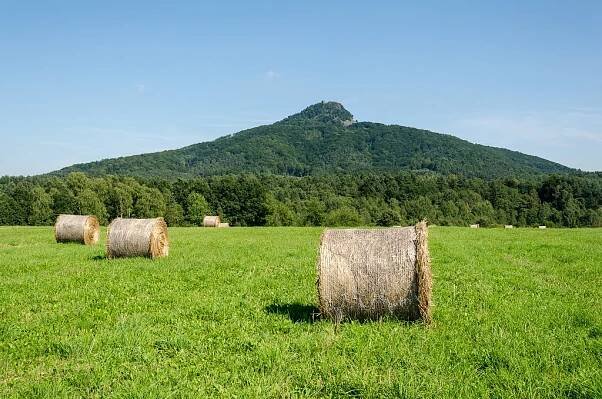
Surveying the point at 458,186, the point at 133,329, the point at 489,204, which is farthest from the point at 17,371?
the point at 458,186

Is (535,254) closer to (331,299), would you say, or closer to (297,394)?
(331,299)

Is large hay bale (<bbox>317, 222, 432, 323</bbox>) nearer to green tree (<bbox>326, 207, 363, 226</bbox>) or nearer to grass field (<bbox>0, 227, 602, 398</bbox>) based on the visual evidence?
grass field (<bbox>0, 227, 602, 398</bbox>)

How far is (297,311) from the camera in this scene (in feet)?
34.1

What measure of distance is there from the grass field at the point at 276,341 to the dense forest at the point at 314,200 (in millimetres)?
71586

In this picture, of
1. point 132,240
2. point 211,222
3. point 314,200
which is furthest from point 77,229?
point 314,200

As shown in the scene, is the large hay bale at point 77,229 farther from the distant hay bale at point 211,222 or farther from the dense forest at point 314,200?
the dense forest at point 314,200

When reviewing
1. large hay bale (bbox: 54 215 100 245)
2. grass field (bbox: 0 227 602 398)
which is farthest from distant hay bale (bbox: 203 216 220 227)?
grass field (bbox: 0 227 602 398)

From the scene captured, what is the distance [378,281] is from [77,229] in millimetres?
22935

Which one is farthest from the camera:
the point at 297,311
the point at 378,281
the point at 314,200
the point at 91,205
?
the point at 314,200

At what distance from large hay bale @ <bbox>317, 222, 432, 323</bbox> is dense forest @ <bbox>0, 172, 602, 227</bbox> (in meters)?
73.7

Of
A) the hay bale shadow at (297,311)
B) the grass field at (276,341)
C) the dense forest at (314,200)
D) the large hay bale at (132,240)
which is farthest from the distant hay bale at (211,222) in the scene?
the hay bale shadow at (297,311)

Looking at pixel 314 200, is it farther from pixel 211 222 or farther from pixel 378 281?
pixel 378 281

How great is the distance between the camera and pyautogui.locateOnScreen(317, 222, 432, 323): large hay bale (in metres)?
Result: 9.12

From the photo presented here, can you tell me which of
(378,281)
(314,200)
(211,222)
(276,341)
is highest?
(314,200)
